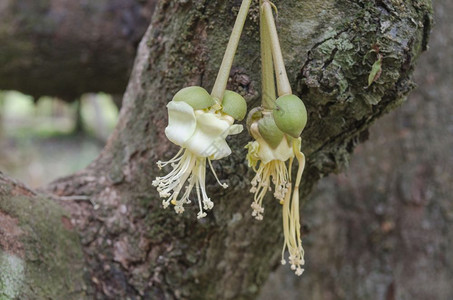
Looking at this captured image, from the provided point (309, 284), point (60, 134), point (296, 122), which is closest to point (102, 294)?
point (296, 122)

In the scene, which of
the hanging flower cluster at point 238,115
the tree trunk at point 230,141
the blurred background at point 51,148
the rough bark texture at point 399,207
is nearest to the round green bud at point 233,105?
the hanging flower cluster at point 238,115

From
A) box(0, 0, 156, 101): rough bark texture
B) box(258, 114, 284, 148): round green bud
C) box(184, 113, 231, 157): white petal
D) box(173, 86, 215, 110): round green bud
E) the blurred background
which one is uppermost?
box(173, 86, 215, 110): round green bud

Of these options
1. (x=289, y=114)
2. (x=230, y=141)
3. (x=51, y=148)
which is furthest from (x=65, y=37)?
(x=51, y=148)

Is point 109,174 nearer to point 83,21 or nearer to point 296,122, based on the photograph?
point 296,122

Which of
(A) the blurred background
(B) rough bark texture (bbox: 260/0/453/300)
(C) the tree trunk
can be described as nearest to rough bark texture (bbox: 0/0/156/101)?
(C) the tree trunk

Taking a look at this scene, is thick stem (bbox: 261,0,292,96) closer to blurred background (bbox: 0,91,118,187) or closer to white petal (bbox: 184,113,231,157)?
white petal (bbox: 184,113,231,157)

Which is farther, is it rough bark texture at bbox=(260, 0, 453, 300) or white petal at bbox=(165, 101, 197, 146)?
rough bark texture at bbox=(260, 0, 453, 300)
